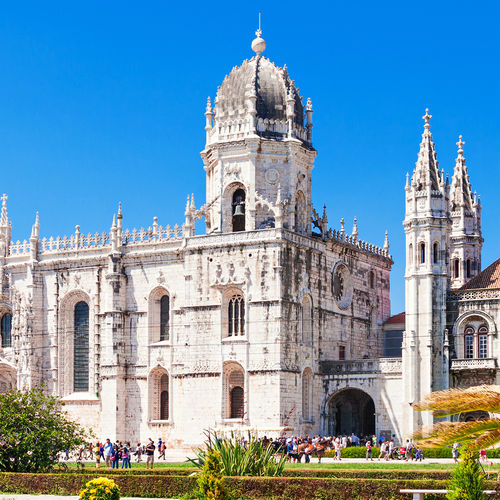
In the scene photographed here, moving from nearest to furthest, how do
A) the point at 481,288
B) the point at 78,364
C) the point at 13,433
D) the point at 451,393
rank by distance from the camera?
the point at 451,393 < the point at 13,433 < the point at 481,288 < the point at 78,364

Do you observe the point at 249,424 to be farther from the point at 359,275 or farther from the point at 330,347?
the point at 359,275

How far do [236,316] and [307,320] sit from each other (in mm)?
4286

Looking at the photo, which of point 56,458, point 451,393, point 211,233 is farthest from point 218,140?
point 451,393

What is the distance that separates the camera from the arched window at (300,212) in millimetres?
60862

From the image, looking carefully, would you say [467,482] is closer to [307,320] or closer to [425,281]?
[425,281]

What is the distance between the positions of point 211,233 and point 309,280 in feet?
20.3

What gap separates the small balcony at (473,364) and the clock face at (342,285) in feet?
32.3

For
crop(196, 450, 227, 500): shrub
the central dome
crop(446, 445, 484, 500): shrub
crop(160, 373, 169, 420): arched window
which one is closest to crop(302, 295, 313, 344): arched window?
crop(160, 373, 169, 420): arched window

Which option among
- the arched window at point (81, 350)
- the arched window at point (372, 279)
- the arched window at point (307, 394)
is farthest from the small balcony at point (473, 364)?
the arched window at point (81, 350)

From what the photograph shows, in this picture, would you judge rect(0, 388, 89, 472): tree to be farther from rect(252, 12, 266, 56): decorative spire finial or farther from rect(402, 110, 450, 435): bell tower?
rect(252, 12, 266, 56): decorative spire finial

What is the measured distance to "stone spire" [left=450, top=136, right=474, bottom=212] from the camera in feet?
228

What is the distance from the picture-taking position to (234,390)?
57969 millimetres

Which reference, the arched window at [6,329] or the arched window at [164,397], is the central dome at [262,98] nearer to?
the arched window at [164,397]

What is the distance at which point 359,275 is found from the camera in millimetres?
65812
